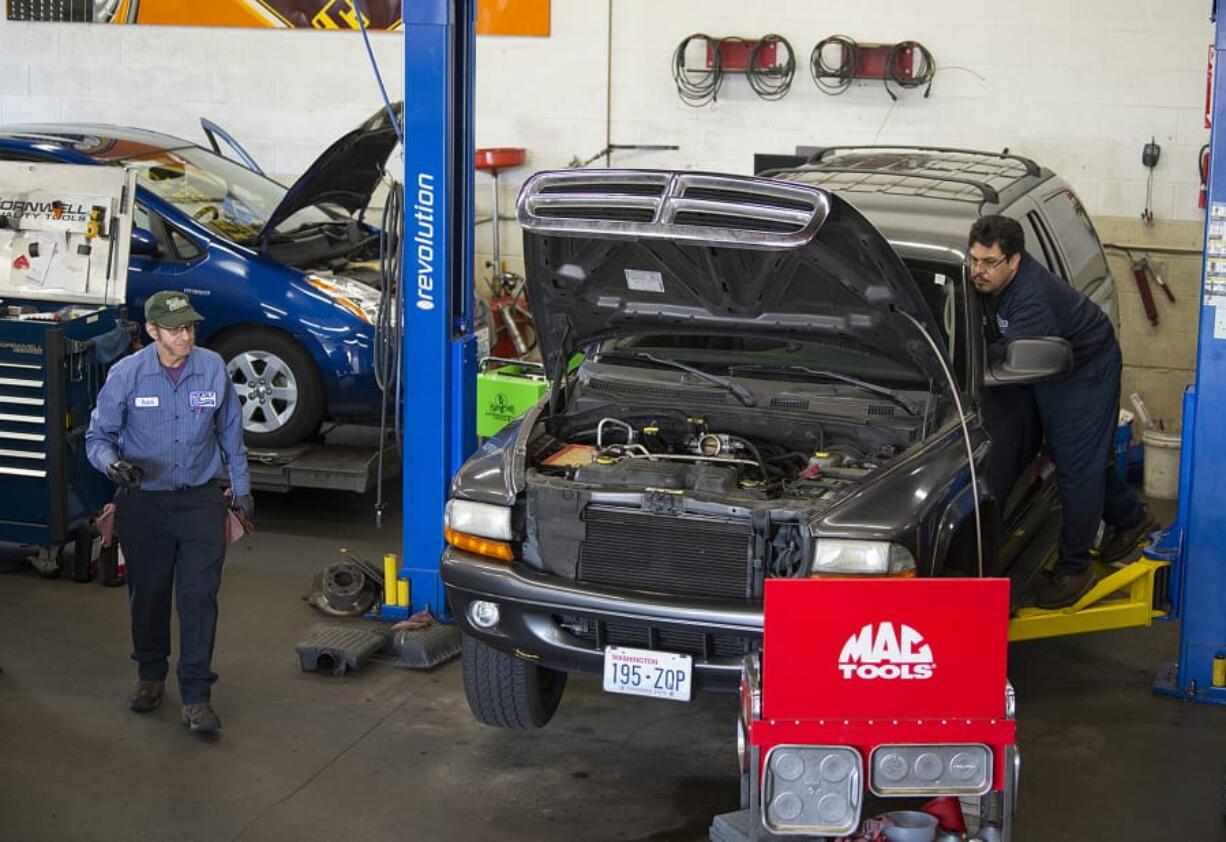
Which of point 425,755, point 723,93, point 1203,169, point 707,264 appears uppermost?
point 723,93

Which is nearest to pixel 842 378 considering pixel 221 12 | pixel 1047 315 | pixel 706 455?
pixel 706 455

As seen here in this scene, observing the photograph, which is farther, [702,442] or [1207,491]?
[1207,491]

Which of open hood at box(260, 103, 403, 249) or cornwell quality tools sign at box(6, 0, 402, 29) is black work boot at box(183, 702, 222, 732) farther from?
cornwell quality tools sign at box(6, 0, 402, 29)

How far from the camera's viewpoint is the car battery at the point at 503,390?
811 cm

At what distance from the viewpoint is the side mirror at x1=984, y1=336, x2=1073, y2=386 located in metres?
5.69

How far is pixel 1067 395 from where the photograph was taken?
6.37m

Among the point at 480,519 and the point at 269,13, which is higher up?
the point at 269,13

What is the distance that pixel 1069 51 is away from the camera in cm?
1031

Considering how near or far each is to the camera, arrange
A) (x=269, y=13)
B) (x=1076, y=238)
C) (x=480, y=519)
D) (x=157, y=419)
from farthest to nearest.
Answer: (x=269, y=13) < (x=1076, y=238) < (x=157, y=419) < (x=480, y=519)

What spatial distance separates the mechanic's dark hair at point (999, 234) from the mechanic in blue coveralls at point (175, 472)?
2826mm

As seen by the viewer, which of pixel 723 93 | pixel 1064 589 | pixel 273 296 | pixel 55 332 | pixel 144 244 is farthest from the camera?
pixel 723 93

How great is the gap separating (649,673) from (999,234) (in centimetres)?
219

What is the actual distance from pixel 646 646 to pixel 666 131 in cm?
661

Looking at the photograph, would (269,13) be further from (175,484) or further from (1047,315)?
(1047,315)
